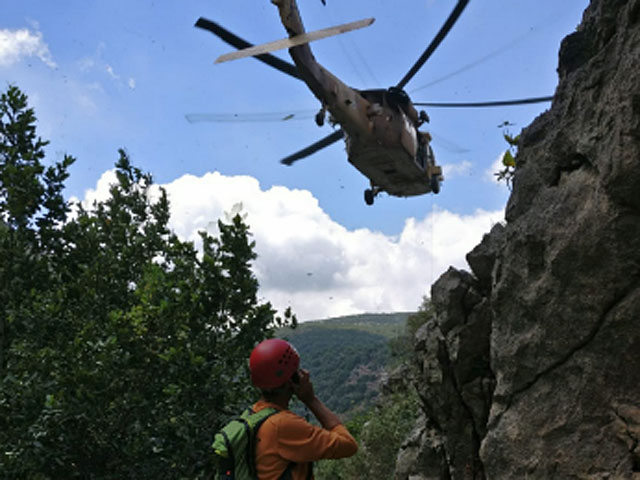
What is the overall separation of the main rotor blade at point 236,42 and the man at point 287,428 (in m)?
8.52

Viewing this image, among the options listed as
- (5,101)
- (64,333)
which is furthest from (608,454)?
(5,101)

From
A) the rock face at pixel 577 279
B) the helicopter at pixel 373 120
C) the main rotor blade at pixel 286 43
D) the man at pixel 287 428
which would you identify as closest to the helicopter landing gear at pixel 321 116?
the helicopter at pixel 373 120

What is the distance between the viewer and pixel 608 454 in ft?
15.3

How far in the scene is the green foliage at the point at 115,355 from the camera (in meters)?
6.68

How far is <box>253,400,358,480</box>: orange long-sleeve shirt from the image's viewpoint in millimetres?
2705

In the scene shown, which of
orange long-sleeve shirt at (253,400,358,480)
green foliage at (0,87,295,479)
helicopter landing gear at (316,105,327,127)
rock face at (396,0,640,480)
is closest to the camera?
orange long-sleeve shirt at (253,400,358,480)

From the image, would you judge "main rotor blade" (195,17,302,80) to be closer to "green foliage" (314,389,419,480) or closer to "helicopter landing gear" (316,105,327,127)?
"helicopter landing gear" (316,105,327,127)

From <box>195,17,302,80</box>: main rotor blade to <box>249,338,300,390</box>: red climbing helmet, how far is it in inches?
333

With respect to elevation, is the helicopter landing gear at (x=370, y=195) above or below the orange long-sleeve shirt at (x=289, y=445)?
above

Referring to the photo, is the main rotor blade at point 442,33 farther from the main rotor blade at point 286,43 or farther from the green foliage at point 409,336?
the green foliage at point 409,336

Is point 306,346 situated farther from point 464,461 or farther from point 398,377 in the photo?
point 464,461

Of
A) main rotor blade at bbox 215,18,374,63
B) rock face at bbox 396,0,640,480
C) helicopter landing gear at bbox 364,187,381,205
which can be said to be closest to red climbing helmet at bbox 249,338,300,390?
rock face at bbox 396,0,640,480

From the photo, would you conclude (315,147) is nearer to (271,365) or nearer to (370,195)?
(370,195)

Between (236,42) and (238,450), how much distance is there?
9.07 metres
